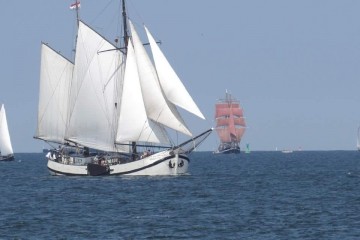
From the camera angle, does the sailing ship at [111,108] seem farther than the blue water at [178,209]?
Yes

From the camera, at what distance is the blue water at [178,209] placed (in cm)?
5719

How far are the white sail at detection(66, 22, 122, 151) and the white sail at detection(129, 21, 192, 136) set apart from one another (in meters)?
4.36

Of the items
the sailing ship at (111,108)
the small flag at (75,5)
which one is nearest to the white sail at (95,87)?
the sailing ship at (111,108)

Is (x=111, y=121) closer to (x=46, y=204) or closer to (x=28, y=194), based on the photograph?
(x=28, y=194)

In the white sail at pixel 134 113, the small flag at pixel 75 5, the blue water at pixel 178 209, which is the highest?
the small flag at pixel 75 5

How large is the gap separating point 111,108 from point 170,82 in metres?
9.09

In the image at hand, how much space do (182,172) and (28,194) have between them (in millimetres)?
20676

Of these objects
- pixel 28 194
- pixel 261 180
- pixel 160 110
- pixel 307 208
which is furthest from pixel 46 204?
pixel 261 180

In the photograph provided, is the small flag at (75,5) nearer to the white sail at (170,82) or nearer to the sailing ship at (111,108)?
the sailing ship at (111,108)

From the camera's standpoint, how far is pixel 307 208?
69.5 m

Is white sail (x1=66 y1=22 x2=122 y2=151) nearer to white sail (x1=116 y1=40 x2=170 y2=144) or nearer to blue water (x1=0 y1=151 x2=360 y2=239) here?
white sail (x1=116 y1=40 x2=170 y2=144)

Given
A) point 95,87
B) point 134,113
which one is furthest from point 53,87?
point 134,113

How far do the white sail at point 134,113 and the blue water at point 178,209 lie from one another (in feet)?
12.1

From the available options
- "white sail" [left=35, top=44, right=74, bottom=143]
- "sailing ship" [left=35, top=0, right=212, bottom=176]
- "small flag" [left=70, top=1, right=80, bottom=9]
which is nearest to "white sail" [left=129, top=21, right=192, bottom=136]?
"sailing ship" [left=35, top=0, right=212, bottom=176]
